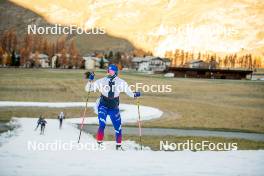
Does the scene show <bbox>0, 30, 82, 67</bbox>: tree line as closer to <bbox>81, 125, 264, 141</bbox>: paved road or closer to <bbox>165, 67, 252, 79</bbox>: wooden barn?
<bbox>81, 125, 264, 141</bbox>: paved road

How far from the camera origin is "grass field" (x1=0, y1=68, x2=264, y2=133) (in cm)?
894

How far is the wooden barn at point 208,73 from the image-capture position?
33.2 feet

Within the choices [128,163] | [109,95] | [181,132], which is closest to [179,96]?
[181,132]

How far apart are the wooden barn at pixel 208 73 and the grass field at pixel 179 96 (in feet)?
0.55

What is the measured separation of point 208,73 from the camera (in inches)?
414

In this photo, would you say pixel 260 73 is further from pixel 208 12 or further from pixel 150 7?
pixel 150 7

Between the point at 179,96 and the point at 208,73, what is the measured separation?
114 cm

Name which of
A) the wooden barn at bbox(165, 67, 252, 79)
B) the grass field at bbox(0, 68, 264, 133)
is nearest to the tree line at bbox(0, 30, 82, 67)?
the grass field at bbox(0, 68, 264, 133)

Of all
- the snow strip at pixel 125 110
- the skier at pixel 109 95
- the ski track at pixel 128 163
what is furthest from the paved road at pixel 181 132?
the ski track at pixel 128 163

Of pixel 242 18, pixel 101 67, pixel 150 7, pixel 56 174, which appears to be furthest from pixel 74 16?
pixel 56 174

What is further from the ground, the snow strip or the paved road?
the snow strip

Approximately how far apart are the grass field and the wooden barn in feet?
0.55

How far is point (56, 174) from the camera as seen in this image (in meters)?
3.16

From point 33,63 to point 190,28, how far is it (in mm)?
4238
